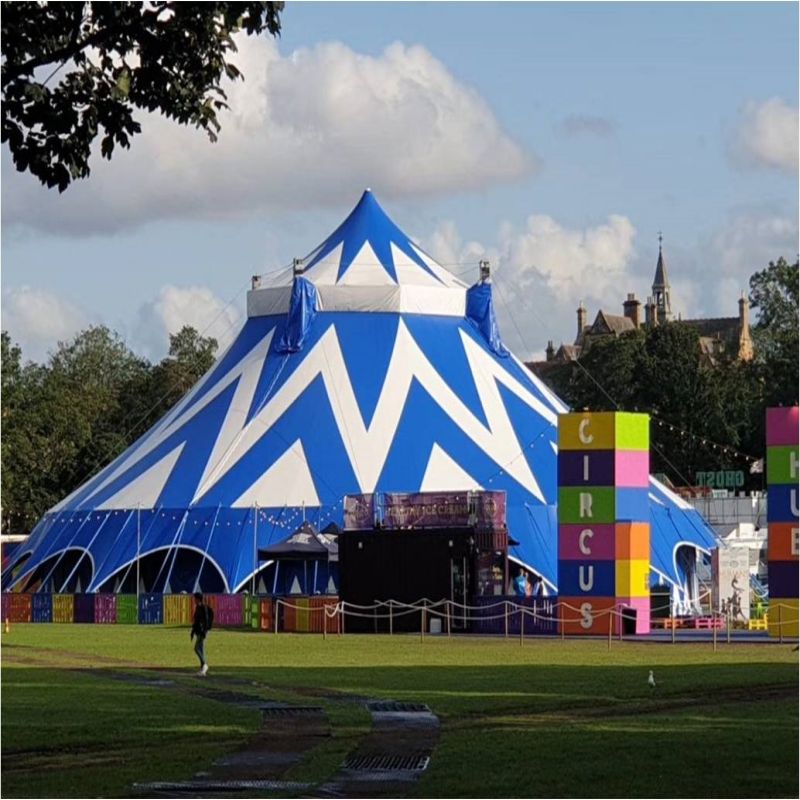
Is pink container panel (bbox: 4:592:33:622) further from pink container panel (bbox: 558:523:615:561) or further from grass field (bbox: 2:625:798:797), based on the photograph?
pink container panel (bbox: 558:523:615:561)

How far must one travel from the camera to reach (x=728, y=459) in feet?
278

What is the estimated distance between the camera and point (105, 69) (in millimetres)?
13094

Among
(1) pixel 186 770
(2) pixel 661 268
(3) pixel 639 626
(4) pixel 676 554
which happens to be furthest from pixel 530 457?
(2) pixel 661 268

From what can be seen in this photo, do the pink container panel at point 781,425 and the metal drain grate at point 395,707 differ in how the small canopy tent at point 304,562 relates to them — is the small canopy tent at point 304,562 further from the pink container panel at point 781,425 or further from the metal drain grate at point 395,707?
the metal drain grate at point 395,707

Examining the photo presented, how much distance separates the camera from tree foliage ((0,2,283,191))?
12594mm

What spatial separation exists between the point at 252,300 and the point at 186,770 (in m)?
41.5

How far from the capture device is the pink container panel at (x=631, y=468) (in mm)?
40188

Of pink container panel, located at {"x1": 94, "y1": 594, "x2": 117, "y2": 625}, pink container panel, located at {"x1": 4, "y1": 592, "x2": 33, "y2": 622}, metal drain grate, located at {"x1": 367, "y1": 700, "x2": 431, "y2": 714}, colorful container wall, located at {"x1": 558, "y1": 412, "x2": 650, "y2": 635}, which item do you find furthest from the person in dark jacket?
pink container panel, located at {"x1": 4, "y1": 592, "x2": 33, "y2": 622}

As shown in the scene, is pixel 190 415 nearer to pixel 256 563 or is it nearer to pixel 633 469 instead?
Result: pixel 256 563

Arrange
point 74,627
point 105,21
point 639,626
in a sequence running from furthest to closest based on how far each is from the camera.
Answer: point 74,627 → point 639,626 → point 105,21

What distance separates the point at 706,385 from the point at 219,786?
73.3 meters

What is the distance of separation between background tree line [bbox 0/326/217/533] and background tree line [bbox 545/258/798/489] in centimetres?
1982

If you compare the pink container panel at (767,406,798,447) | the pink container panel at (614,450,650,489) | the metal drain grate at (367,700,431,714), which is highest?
the pink container panel at (767,406,798,447)

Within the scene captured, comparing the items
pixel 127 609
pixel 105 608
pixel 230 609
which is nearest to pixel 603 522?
pixel 230 609
